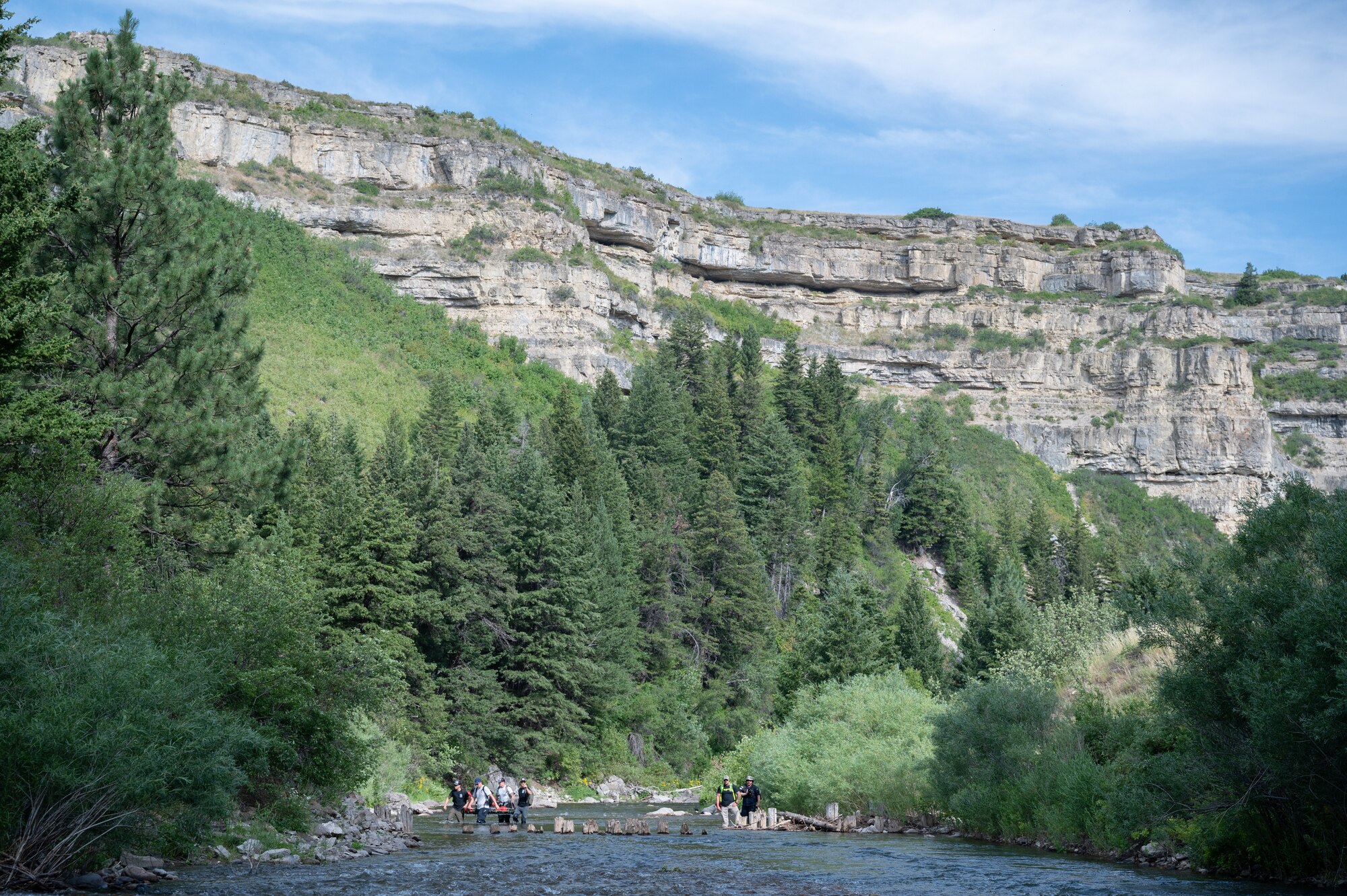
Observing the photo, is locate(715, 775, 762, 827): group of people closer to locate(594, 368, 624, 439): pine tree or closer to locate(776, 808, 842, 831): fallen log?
locate(776, 808, 842, 831): fallen log

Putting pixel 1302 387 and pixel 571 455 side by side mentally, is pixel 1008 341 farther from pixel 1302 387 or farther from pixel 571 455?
pixel 571 455

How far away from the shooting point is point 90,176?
77.1ft

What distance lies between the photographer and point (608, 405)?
6981cm

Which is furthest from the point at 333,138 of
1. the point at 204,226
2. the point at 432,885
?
the point at 432,885

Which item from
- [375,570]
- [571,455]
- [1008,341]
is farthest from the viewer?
[1008,341]

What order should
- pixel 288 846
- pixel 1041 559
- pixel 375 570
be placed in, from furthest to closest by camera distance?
pixel 1041 559
pixel 375 570
pixel 288 846

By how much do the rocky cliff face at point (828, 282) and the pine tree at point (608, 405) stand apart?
1384 centimetres

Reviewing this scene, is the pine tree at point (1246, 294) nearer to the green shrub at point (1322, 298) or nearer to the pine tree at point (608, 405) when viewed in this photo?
the green shrub at point (1322, 298)

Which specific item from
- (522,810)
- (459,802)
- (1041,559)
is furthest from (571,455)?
(1041,559)

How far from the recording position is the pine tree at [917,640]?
176ft

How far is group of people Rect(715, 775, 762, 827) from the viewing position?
3334 cm

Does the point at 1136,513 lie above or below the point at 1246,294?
below

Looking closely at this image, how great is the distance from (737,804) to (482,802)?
7967 millimetres

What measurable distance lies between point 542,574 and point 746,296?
7228cm
